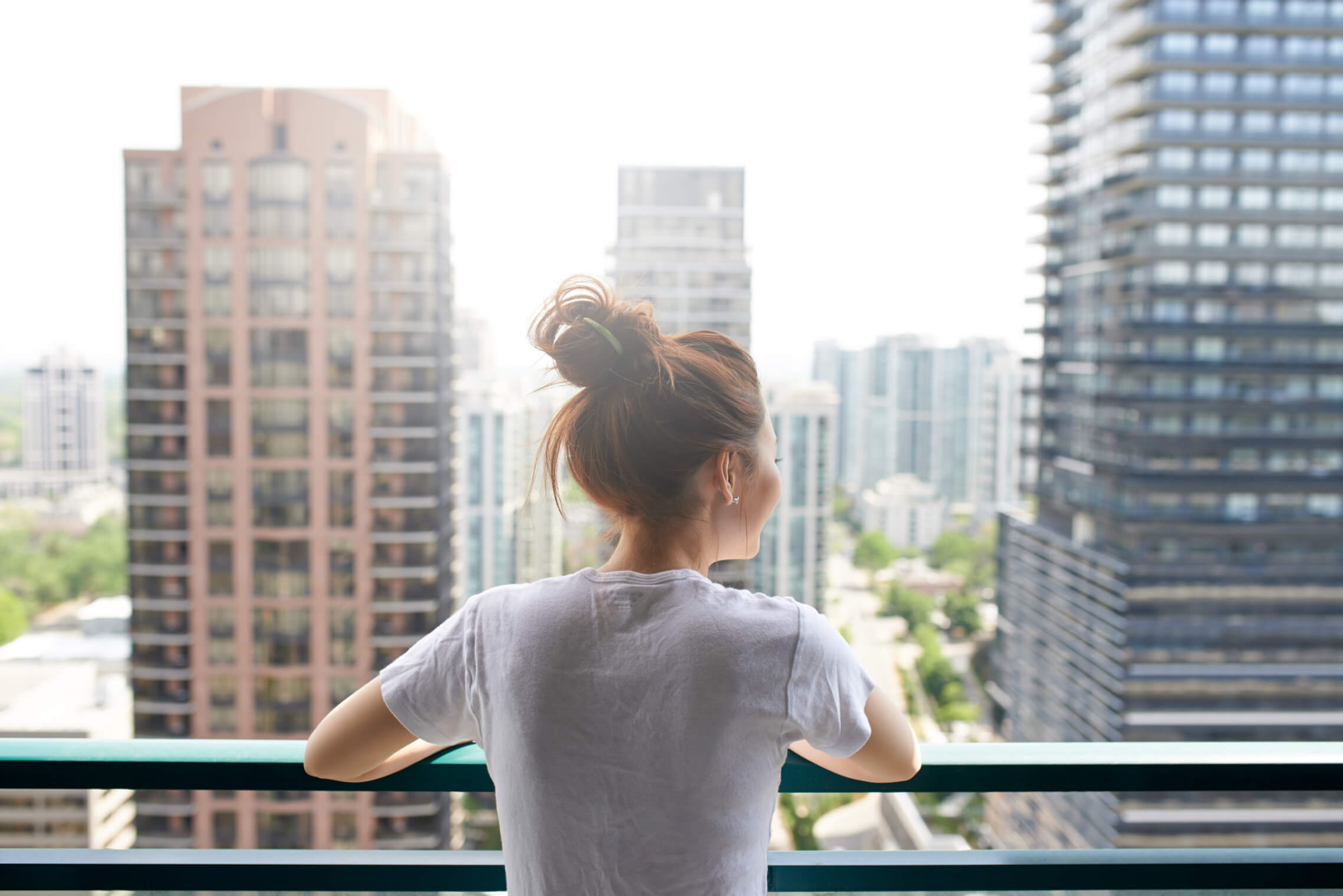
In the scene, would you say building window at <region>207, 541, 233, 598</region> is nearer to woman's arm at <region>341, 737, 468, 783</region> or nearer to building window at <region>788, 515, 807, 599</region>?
building window at <region>788, 515, 807, 599</region>

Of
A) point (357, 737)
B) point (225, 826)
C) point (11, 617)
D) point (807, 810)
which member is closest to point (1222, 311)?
point (807, 810)

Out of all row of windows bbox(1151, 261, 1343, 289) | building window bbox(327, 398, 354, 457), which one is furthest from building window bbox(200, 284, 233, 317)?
row of windows bbox(1151, 261, 1343, 289)

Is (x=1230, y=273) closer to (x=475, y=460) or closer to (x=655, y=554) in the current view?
(x=475, y=460)

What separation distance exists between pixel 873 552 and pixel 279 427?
5790 mm

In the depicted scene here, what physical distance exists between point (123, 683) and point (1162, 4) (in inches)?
459

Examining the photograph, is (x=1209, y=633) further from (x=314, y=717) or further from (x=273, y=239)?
(x=273, y=239)

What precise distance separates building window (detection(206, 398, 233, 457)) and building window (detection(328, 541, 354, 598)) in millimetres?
1272

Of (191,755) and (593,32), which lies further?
(593,32)

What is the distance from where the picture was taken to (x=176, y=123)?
6.90 meters

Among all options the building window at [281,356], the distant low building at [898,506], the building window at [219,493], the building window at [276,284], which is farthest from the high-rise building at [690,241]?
the building window at [219,493]

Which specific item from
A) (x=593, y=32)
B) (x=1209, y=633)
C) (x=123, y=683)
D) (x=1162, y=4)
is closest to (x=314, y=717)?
(x=123, y=683)

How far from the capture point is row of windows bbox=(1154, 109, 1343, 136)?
27.4 feet

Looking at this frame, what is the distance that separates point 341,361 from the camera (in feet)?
23.1

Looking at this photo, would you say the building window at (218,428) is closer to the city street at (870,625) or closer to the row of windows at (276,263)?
the row of windows at (276,263)
